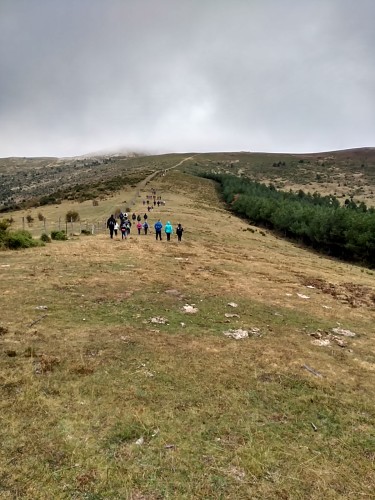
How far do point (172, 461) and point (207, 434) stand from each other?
1052 mm

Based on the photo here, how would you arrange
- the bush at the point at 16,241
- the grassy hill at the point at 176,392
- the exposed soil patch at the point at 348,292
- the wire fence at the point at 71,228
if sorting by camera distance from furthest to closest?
the wire fence at the point at 71,228 < the bush at the point at 16,241 < the exposed soil patch at the point at 348,292 < the grassy hill at the point at 176,392

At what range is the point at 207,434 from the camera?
740 cm

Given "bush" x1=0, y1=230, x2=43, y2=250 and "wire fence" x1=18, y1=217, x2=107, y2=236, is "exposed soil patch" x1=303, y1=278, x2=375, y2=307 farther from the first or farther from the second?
"wire fence" x1=18, y1=217, x2=107, y2=236

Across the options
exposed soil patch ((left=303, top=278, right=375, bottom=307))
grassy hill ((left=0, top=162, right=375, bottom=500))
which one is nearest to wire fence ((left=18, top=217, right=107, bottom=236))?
Result: grassy hill ((left=0, top=162, right=375, bottom=500))

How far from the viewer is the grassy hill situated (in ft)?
20.5

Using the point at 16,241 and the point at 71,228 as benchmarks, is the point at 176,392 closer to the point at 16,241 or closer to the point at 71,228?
the point at 16,241

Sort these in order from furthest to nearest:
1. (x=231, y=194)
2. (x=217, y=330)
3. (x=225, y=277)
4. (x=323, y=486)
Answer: (x=231, y=194)
(x=225, y=277)
(x=217, y=330)
(x=323, y=486)

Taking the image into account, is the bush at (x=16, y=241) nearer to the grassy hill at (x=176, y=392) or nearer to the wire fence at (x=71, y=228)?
the grassy hill at (x=176, y=392)

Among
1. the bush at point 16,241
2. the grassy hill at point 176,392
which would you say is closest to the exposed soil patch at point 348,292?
the grassy hill at point 176,392

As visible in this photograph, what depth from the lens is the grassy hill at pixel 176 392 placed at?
626 centimetres

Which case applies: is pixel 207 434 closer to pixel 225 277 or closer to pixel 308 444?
pixel 308 444

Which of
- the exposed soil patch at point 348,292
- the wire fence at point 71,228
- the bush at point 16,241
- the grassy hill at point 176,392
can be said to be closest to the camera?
the grassy hill at point 176,392

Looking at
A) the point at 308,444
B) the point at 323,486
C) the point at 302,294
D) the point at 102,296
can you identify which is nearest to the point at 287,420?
the point at 308,444

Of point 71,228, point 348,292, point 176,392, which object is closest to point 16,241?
point 71,228
